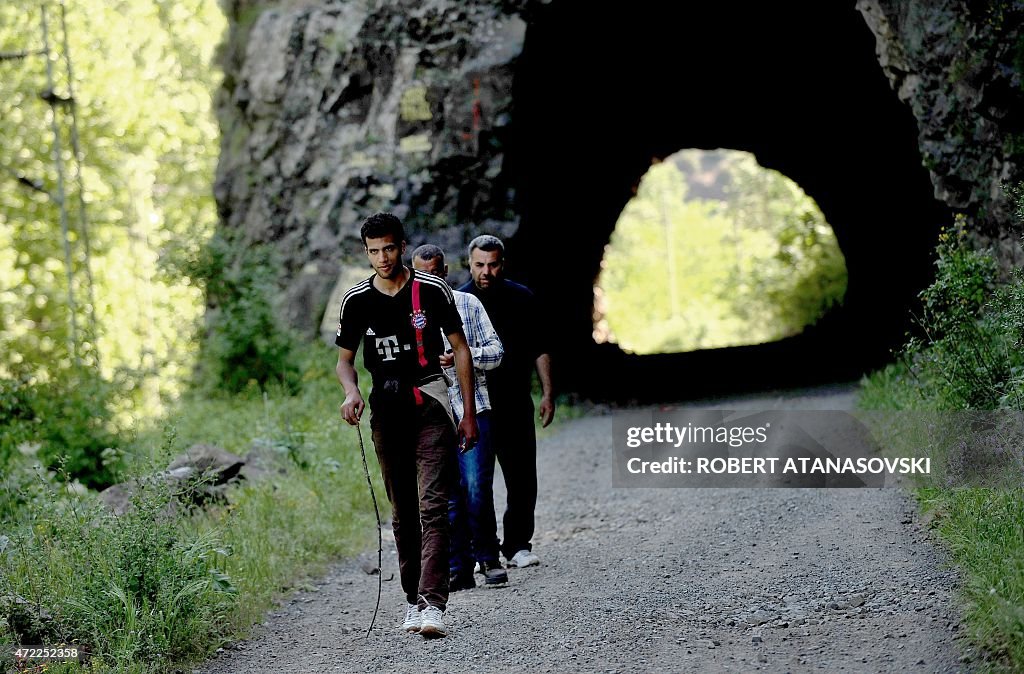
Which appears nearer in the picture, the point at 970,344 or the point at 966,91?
the point at 970,344

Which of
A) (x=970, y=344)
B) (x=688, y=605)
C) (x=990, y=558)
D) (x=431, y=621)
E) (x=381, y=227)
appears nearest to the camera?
(x=990, y=558)

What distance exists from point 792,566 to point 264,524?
3.64 m

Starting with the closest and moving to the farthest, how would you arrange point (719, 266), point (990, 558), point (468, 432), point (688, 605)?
point (990, 558) < point (468, 432) < point (688, 605) < point (719, 266)

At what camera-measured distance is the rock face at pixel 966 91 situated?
8.66 m

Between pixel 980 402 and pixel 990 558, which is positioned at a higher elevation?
pixel 980 402

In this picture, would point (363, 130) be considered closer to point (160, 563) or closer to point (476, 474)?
point (476, 474)

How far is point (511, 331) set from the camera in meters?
6.66

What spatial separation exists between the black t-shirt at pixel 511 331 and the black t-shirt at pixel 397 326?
4.07ft

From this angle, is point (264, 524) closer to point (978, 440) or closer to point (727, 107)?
point (978, 440)

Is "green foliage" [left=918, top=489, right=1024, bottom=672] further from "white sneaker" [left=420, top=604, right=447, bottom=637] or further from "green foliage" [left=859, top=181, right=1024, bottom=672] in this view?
"white sneaker" [left=420, top=604, right=447, bottom=637]

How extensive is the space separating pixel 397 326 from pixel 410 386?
30 centimetres

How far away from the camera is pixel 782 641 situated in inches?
196

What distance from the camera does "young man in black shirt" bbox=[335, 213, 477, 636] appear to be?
5.32 meters

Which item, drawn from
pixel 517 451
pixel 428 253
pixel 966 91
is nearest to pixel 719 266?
pixel 966 91
